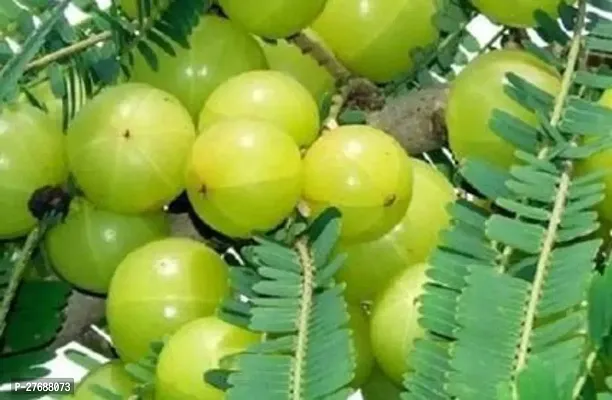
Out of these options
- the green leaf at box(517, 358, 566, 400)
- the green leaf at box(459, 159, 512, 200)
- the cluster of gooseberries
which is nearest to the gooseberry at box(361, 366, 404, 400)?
the cluster of gooseberries

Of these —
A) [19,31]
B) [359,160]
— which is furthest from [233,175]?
[19,31]

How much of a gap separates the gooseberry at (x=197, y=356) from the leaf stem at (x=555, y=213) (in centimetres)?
11

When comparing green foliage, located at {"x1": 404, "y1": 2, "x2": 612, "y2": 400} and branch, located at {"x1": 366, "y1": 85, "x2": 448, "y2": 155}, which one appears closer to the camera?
green foliage, located at {"x1": 404, "y1": 2, "x2": 612, "y2": 400}

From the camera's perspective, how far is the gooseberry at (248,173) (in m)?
0.53

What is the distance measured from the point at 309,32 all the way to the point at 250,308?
169 millimetres

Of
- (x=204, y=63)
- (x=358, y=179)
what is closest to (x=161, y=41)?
(x=204, y=63)

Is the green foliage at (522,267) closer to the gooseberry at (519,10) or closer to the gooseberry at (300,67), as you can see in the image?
the gooseberry at (519,10)

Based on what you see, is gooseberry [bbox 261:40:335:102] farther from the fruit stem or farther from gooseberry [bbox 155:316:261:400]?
gooseberry [bbox 155:316:261:400]

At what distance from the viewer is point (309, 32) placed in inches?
24.9

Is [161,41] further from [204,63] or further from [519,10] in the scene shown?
[519,10]

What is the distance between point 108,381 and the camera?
0.58 m

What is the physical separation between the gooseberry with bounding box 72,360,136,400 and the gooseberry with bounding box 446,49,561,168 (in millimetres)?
167

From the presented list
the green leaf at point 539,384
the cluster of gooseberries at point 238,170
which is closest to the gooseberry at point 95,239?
the cluster of gooseberries at point 238,170

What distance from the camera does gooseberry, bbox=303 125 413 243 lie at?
532 millimetres
